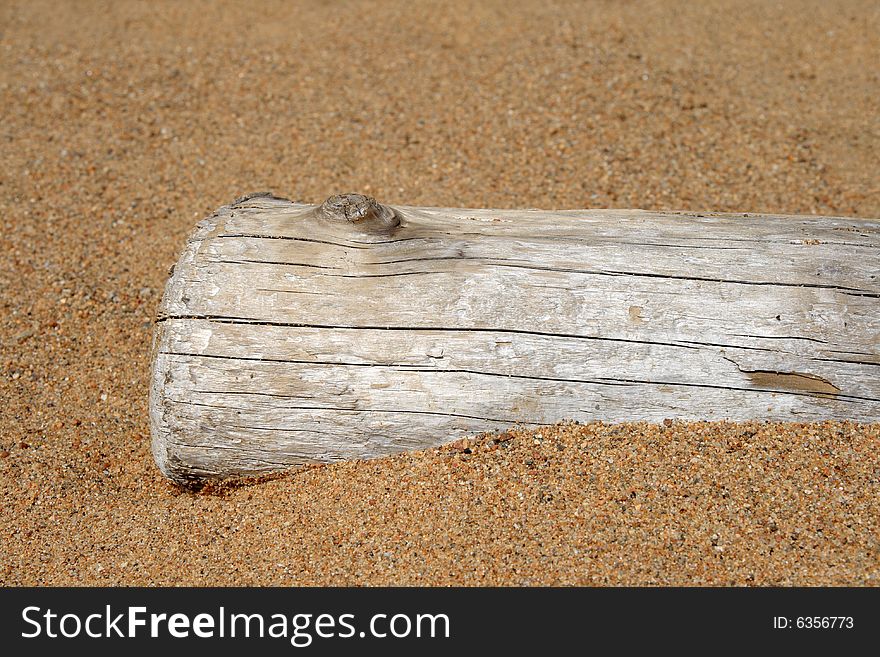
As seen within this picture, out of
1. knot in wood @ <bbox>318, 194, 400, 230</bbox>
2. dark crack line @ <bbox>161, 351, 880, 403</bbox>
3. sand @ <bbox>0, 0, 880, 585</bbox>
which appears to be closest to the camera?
sand @ <bbox>0, 0, 880, 585</bbox>

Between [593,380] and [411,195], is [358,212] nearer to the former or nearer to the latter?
[593,380]

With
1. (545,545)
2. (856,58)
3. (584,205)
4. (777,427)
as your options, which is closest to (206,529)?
(545,545)

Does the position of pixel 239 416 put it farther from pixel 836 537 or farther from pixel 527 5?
pixel 527 5

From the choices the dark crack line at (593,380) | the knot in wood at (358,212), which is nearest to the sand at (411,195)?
the dark crack line at (593,380)

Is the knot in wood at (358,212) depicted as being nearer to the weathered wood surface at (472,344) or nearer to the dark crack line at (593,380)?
the weathered wood surface at (472,344)

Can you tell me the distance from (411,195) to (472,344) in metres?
2.29

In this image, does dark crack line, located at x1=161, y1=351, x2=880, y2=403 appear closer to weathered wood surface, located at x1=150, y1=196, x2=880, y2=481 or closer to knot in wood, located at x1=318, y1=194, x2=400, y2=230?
weathered wood surface, located at x1=150, y1=196, x2=880, y2=481

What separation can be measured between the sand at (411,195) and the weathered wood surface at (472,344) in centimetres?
13

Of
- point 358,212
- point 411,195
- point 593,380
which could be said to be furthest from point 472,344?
point 411,195

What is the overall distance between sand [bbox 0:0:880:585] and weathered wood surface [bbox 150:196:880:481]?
0.13 metres

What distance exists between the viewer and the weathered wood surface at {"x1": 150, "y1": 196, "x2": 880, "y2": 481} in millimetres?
2895

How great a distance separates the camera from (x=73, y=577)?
9.28ft

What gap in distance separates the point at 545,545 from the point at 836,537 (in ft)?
3.00

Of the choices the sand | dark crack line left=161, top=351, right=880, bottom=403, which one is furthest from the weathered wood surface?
the sand
